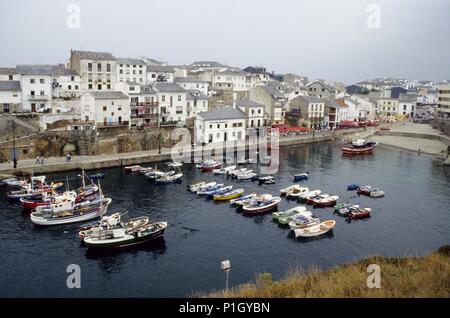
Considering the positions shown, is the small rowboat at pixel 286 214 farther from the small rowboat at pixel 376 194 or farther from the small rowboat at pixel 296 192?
the small rowboat at pixel 376 194

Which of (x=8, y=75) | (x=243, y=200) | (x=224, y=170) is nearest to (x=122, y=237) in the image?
(x=243, y=200)

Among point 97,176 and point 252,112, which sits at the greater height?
point 252,112

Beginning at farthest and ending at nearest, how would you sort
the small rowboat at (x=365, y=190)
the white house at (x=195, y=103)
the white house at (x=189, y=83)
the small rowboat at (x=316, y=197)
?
1. the white house at (x=189, y=83)
2. the white house at (x=195, y=103)
3. the small rowboat at (x=365, y=190)
4. the small rowboat at (x=316, y=197)

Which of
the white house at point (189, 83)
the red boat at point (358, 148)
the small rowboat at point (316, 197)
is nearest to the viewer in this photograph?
the small rowboat at point (316, 197)

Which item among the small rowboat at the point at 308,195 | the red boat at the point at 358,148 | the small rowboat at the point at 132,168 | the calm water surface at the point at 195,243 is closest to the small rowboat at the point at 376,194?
the calm water surface at the point at 195,243

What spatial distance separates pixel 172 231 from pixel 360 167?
3167 cm

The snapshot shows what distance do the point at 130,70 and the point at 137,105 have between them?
1891 centimetres

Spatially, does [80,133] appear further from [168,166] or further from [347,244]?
[347,244]

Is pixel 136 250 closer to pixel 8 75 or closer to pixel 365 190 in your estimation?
pixel 365 190

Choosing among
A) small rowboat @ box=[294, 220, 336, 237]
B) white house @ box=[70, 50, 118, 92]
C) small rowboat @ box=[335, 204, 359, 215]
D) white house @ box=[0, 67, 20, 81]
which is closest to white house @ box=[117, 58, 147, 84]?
white house @ box=[70, 50, 118, 92]

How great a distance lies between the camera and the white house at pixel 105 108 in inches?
2047

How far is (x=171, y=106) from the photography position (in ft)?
200

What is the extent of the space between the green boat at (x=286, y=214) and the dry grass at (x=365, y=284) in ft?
41.6

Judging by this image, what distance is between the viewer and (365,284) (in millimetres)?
16188
